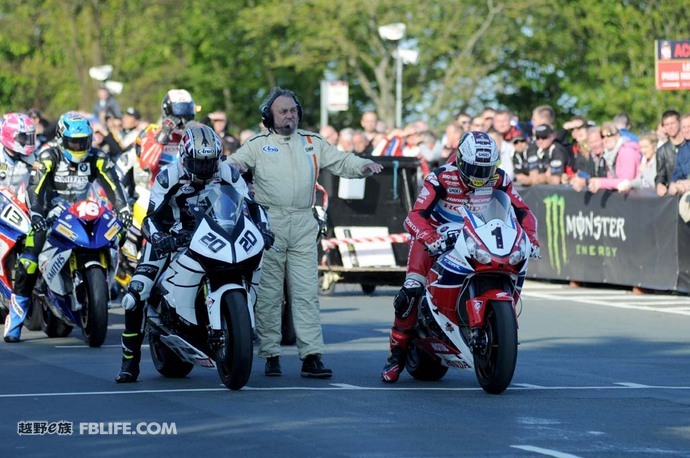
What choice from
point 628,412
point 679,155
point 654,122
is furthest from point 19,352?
point 654,122

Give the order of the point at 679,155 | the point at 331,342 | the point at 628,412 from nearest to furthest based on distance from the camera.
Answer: the point at 628,412
the point at 331,342
the point at 679,155

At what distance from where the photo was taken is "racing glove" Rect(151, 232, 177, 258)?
1134 centimetres

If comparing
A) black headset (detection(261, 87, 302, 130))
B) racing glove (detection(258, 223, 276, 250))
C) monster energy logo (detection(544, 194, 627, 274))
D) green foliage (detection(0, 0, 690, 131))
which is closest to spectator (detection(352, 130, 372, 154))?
monster energy logo (detection(544, 194, 627, 274))

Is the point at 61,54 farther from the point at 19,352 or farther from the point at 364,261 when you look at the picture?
the point at 19,352

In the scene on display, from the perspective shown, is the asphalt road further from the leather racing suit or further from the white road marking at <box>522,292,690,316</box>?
the white road marking at <box>522,292,690,316</box>

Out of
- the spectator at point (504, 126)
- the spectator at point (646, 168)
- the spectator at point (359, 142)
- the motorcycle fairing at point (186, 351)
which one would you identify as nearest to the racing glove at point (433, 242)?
the motorcycle fairing at point (186, 351)

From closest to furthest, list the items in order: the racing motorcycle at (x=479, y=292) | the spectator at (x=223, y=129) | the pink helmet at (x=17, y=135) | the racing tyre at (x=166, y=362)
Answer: the racing motorcycle at (x=479, y=292) < the racing tyre at (x=166, y=362) < the pink helmet at (x=17, y=135) < the spectator at (x=223, y=129)

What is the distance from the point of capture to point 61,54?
69.8 metres

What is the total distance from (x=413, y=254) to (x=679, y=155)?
29.9 feet

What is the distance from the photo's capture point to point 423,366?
12.2 meters

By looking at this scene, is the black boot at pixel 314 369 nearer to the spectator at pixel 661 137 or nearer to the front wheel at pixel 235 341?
the front wheel at pixel 235 341

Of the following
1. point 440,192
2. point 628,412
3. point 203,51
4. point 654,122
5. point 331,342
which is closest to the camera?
point 628,412

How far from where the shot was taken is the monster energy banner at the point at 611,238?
2062cm

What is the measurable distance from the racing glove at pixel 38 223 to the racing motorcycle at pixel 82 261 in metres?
0.09
